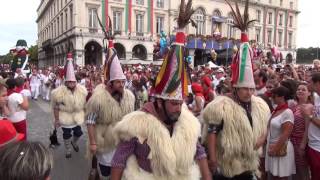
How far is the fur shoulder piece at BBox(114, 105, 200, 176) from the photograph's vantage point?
2832 millimetres

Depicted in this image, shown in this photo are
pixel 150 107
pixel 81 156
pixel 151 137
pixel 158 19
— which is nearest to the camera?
pixel 151 137

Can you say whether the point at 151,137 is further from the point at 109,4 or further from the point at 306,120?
the point at 109,4

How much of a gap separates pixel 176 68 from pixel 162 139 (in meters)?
0.58

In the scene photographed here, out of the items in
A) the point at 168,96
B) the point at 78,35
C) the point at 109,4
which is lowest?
the point at 168,96

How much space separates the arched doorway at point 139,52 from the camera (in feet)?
147

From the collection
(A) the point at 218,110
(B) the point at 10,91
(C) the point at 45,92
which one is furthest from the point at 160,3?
(A) the point at 218,110

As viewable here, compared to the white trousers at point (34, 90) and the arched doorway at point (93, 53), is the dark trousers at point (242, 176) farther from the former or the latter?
the arched doorway at point (93, 53)

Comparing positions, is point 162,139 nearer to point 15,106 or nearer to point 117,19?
point 15,106

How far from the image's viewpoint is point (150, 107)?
120 inches

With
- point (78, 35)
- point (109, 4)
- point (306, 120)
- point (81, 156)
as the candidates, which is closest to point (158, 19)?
point (109, 4)

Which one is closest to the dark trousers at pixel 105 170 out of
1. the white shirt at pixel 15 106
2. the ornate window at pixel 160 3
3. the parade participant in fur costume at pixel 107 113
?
the parade participant in fur costume at pixel 107 113

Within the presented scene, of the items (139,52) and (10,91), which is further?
(139,52)

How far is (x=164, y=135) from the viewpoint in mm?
2875

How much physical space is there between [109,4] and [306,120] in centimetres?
3974
